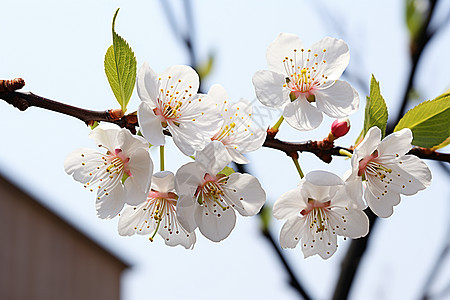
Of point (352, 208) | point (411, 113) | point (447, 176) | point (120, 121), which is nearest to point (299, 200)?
point (352, 208)

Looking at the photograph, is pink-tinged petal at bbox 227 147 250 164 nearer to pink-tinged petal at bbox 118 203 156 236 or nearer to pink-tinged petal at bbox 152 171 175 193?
pink-tinged petal at bbox 152 171 175 193

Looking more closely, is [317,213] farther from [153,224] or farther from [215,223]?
[153,224]

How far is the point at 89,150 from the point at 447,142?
0.66 metres

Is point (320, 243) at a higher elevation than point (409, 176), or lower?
lower

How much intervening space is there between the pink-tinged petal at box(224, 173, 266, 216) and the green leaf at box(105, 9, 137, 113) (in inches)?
8.6

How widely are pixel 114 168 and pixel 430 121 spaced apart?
21.5 inches

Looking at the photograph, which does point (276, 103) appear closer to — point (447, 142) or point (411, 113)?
point (411, 113)

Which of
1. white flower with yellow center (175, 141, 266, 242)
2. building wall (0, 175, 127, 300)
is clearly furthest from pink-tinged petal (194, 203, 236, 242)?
building wall (0, 175, 127, 300)

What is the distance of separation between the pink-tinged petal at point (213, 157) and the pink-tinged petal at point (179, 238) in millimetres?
213

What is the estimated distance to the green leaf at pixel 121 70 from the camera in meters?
0.77

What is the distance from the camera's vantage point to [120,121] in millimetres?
794

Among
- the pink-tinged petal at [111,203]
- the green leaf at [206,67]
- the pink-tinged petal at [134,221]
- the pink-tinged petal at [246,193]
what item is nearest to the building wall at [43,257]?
the green leaf at [206,67]

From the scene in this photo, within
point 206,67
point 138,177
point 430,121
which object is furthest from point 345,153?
point 206,67

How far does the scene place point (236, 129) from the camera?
88cm
